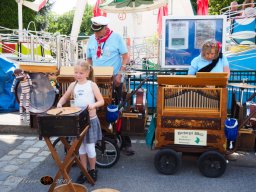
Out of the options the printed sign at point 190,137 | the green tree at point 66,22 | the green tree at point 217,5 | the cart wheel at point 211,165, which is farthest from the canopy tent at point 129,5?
the green tree at point 66,22

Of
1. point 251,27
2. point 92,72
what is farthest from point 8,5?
point 92,72

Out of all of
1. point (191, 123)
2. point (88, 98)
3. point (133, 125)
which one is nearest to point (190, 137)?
point (191, 123)

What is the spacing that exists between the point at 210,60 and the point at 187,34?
171cm

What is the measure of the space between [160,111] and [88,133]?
911 mm

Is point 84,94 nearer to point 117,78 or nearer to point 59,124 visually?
point 59,124

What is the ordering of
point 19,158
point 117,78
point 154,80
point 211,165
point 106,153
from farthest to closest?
point 154,80 < point 19,158 < point 117,78 < point 106,153 < point 211,165

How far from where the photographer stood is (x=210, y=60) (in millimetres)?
4391

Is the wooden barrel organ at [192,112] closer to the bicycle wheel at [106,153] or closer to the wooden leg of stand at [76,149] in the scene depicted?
the bicycle wheel at [106,153]

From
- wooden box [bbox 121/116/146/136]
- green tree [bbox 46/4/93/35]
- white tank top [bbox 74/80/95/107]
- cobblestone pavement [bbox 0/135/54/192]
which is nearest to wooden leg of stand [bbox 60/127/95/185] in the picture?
white tank top [bbox 74/80/95/107]

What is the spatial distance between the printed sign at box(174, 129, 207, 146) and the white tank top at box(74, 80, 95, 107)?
1.13 meters

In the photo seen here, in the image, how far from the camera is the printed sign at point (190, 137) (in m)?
4.09

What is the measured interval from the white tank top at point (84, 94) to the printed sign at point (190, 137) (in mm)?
1132

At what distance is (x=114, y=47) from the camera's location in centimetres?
479

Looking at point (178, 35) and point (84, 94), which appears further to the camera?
point (178, 35)
